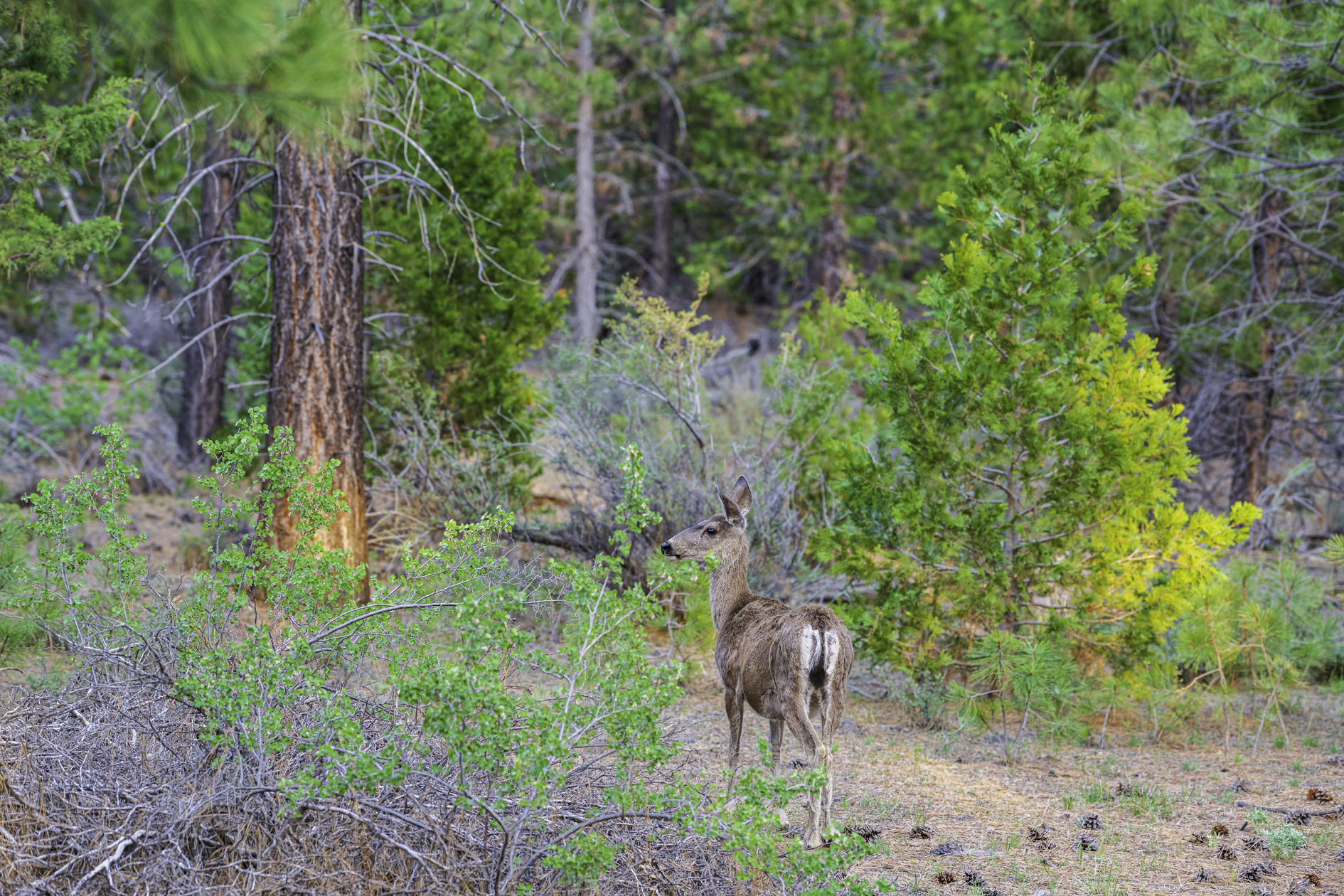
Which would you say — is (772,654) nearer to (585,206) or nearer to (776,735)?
(776,735)

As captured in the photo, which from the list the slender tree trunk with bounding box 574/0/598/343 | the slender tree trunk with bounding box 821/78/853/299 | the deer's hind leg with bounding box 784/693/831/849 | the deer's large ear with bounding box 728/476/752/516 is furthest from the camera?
the slender tree trunk with bounding box 821/78/853/299

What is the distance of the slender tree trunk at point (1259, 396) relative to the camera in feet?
41.3

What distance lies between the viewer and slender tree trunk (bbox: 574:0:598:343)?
19.0 meters

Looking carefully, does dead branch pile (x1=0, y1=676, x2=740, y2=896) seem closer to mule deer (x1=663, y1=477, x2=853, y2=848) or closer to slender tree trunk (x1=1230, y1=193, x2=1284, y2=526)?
mule deer (x1=663, y1=477, x2=853, y2=848)

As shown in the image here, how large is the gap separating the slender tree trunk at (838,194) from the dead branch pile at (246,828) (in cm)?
1609

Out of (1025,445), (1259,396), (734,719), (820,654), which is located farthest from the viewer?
(1259,396)

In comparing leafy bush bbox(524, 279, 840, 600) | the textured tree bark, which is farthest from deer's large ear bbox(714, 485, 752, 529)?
the textured tree bark

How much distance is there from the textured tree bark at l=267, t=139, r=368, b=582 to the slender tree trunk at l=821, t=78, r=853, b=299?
40.0 ft

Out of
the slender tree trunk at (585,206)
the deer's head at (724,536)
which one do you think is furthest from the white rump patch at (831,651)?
the slender tree trunk at (585,206)

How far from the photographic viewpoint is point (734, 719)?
17.9ft

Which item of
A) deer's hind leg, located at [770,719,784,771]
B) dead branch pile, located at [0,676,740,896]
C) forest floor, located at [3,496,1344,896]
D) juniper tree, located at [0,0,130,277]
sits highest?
juniper tree, located at [0,0,130,277]

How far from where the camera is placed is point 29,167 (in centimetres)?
712

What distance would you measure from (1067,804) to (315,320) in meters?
6.08

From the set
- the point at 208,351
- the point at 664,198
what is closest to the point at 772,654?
the point at 208,351
